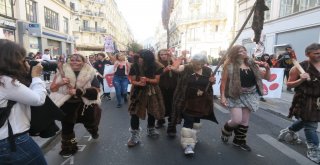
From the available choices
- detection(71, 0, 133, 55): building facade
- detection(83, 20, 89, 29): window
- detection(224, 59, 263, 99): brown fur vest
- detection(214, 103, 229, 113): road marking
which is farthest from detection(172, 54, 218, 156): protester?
detection(83, 20, 89, 29): window

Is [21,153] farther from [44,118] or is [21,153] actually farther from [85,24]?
[85,24]

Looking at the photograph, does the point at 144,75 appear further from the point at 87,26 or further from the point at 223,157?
the point at 87,26

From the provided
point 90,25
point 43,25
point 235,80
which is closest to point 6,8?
point 43,25

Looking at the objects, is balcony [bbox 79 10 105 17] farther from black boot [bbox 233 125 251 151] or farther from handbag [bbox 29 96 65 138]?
handbag [bbox 29 96 65 138]

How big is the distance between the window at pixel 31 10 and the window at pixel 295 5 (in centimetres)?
2025

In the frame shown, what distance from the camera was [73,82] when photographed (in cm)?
394

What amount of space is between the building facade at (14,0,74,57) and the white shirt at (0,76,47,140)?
63.3 ft

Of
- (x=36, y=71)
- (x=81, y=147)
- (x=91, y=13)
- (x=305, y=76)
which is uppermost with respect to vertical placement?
(x=91, y=13)

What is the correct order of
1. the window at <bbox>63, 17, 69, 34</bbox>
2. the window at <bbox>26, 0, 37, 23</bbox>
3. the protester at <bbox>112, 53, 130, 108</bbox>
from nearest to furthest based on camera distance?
1. the protester at <bbox>112, 53, 130, 108</bbox>
2. the window at <bbox>26, 0, 37, 23</bbox>
3. the window at <bbox>63, 17, 69, 34</bbox>

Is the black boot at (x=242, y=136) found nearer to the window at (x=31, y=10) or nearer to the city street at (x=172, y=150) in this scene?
the city street at (x=172, y=150)

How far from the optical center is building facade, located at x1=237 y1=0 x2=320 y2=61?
14922 mm

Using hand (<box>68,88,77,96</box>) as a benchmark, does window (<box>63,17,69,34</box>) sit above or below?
above

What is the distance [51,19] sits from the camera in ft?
89.4

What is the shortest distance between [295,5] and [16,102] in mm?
19014
